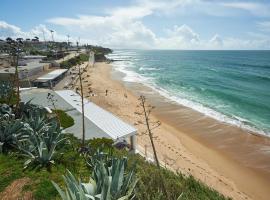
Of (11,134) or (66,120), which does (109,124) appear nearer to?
(66,120)

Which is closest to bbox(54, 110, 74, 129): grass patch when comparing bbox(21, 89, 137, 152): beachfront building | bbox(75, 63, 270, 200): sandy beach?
bbox(21, 89, 137, 152): beachfront building

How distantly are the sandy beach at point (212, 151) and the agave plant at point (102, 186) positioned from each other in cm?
485

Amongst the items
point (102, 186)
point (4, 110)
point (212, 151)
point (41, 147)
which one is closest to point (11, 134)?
point (41, 147)

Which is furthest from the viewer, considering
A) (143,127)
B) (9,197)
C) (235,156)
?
(143,127)

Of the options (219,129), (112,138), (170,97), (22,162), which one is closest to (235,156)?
(219,129)

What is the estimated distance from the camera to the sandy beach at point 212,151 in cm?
1791

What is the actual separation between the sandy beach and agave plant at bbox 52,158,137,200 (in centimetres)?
485

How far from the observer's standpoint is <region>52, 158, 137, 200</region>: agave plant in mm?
6781

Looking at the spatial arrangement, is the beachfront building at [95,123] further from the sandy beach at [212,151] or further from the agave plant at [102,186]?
the agave plant at [102,186]

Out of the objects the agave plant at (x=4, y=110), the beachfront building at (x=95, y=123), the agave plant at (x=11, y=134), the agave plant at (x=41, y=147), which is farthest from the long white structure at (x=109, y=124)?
the agave plant at (x=11, y=134)

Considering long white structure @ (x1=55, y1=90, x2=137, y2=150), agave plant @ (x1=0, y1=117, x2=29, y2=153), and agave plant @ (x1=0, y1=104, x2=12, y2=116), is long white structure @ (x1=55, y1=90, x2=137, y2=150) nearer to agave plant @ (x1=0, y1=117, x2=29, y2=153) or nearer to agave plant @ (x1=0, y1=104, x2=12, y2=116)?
agave plant @ (x1=0, y1=104, x2=12, y2=116)

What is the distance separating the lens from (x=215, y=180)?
58.8 ft

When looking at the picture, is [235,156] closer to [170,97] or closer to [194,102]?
[194,102]

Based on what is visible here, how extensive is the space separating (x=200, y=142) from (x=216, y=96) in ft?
67.0
